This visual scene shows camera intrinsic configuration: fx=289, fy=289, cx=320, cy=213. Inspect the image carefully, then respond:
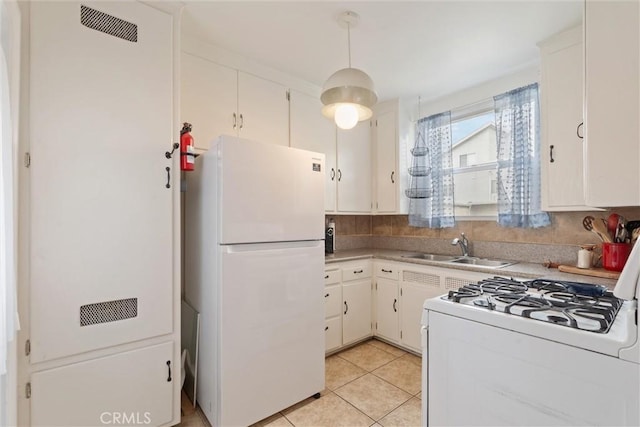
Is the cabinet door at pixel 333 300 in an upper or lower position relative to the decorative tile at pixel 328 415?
upper

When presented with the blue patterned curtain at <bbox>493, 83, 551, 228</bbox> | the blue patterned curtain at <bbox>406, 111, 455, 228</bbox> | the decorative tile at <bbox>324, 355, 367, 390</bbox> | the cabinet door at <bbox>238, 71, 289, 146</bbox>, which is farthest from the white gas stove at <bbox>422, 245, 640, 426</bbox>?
the cabinet door at <bbox>238, 71, 289, 146</bbox>

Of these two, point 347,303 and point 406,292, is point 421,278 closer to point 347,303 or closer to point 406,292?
point 406,292

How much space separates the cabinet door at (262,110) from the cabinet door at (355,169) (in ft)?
2.32

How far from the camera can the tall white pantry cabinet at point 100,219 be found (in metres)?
1.31

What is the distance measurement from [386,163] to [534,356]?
2.47m

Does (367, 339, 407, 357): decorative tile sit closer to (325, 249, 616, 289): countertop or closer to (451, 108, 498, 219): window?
(325, 249, 616, 289): countertop

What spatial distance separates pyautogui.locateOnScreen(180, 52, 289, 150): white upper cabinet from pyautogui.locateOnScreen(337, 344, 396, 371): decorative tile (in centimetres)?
198

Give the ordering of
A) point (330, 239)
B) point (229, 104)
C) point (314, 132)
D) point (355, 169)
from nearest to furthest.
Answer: point (229, 104) → point (314, 132) → point (330, 239) → point (355, 169)

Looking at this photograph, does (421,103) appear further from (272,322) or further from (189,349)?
(189,349)

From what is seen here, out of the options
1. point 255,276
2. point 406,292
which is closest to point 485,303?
point 255,276

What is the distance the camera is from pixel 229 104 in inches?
87.6

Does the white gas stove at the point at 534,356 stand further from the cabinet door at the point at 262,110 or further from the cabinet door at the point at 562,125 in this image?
the cabinet door at the point at 262,110

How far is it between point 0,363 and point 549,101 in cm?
315

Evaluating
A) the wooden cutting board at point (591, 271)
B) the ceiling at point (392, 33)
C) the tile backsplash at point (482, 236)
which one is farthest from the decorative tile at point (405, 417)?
the ceiling at point (392, 33)
